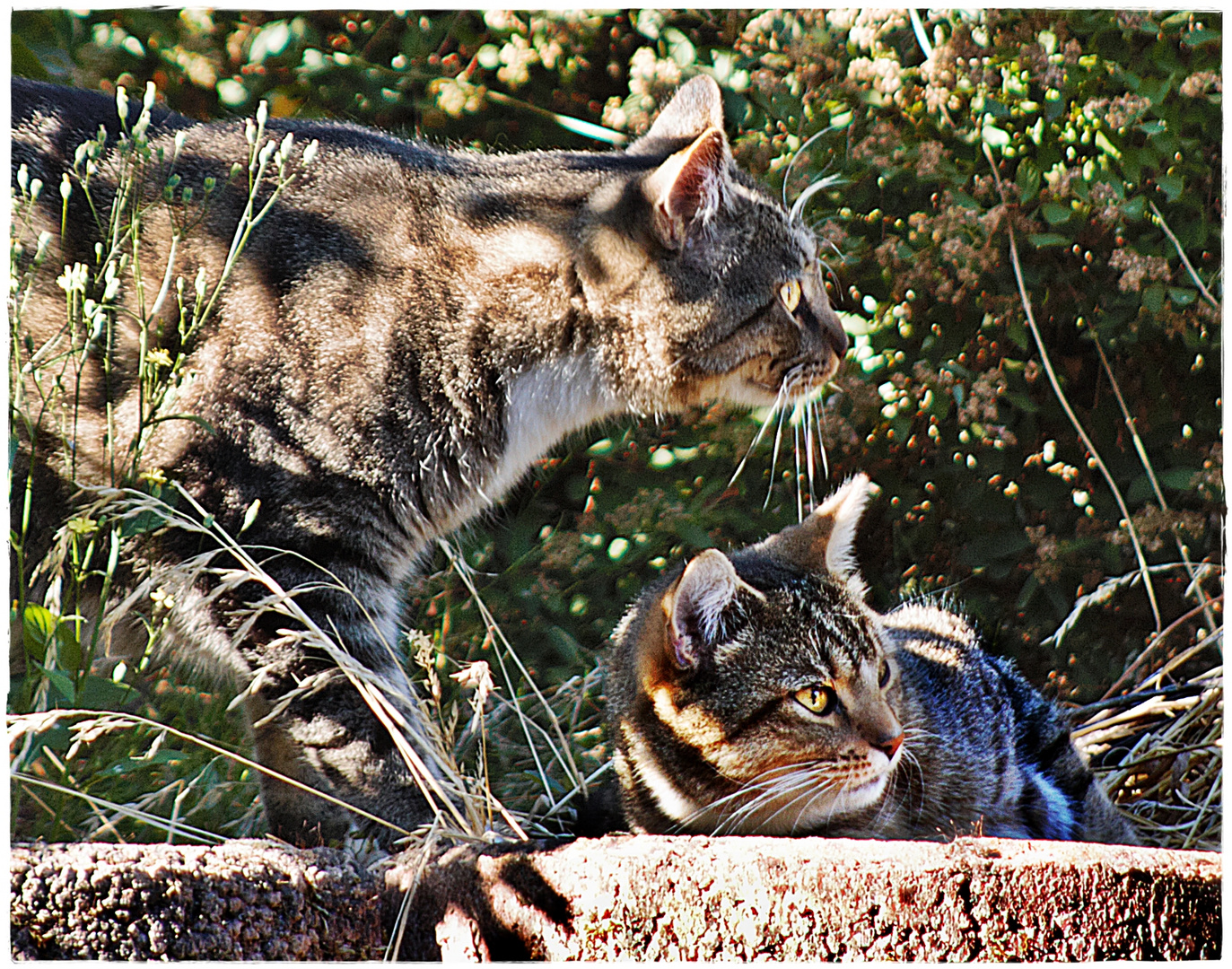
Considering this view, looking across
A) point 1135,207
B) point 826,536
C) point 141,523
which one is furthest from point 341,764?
point 1135,207

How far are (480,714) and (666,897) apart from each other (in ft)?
1.26

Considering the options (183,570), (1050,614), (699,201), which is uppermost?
(699,201)

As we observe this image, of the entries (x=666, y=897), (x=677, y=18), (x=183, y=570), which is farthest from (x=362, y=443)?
(x=677, y=18)

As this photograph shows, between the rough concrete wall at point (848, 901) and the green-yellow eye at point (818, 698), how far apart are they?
31cm

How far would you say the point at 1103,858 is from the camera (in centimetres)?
124

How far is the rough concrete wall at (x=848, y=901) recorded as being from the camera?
1245 mm

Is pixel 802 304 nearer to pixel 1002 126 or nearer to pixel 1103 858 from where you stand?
pixel 1002 126

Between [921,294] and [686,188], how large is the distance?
0.70 meters

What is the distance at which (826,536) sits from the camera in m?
1.87

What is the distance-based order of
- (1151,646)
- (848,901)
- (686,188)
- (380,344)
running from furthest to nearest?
(1151,646), (686,188), (380,344), (848,901)

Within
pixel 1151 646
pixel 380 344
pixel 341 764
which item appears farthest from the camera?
pixel 1151 646

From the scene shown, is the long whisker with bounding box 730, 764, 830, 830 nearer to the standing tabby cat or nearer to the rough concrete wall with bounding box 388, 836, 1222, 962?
the rough concrete wall with bounding box 388, 836, 1222, 962

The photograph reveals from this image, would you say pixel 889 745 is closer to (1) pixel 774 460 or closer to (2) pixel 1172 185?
(1) pixel 774 460

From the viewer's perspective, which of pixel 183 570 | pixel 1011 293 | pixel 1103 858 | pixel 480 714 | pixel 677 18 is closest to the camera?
pixel 1103 858
